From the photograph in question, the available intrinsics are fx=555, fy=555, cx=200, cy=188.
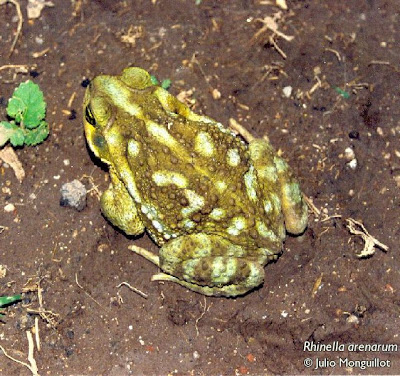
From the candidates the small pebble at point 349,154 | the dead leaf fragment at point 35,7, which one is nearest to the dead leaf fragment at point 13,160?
the dead leaf fragment at point 35,7

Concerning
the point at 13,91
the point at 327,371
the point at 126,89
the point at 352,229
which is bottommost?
the point at 327,371

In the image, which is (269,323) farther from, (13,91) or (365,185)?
(13,91)

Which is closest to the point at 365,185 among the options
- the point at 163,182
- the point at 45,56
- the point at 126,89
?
the point at 163,182

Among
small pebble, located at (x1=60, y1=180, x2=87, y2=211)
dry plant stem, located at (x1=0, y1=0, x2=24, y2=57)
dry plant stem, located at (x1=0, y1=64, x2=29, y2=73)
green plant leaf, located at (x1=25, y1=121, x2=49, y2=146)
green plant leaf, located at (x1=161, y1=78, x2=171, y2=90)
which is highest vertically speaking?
dry plant stem, located at (x1=0, y1=0, x2=24, y2=57)

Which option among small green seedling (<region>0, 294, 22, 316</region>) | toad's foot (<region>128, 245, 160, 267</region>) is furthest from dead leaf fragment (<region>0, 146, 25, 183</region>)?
toad's foot (<region>128, 245, 160, 267</region>)

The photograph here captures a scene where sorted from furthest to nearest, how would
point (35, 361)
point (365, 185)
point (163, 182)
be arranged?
point (365, 185)
point (35, 361)
point (163, 182)

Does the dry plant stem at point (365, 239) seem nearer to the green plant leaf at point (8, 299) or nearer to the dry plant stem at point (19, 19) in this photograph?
the green plant leaf at point (8, 299)

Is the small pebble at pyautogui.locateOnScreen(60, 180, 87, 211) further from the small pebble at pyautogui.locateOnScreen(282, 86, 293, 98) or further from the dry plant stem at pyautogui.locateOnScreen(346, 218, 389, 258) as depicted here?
the dry plant stem at pyautogui.locateOnScreen(346, 218, 389, 258)
